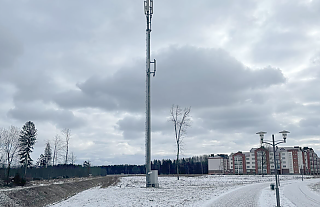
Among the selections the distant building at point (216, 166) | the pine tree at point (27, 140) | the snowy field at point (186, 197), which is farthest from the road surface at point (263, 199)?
the distant building at point (216, 166)

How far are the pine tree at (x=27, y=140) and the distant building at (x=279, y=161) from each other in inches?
3396

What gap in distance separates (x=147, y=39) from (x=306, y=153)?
393 ft

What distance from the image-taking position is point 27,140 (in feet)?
245

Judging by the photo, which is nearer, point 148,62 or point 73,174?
point 148,62

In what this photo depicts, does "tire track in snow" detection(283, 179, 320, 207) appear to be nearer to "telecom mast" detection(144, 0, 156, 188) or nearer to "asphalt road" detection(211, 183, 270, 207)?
"asphalt road" detection(211, 183, 270, 207)

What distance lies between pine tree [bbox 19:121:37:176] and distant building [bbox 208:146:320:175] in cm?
8625

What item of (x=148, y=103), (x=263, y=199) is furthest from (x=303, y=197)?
(x=148, y=103)

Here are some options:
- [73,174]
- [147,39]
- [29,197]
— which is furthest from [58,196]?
[73,174]

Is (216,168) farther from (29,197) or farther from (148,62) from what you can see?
(29,197)

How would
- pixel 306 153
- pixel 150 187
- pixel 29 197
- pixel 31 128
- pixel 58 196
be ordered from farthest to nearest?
pixel 306 153 < pixel 31 128 < pixel 150 187 < pixel 58 196 < pixel 29 197

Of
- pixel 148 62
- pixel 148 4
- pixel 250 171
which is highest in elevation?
pixel 148 4

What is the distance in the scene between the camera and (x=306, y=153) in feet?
444

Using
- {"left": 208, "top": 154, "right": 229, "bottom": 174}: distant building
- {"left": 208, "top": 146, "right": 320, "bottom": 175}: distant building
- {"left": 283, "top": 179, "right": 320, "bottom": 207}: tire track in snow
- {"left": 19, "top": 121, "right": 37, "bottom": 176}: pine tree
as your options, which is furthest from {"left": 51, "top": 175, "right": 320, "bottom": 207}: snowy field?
{"left": 208, "top": 154, "right": 229, "bottom": 174}: distant building

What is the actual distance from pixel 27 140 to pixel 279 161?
353 ft
